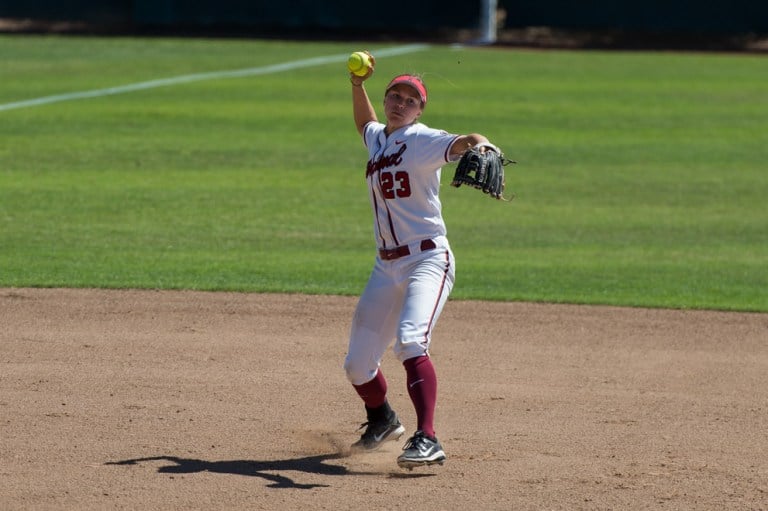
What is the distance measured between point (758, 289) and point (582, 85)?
1147 centimetres

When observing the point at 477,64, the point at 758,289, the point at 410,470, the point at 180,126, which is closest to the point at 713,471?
the point at 410,470

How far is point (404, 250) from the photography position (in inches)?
226

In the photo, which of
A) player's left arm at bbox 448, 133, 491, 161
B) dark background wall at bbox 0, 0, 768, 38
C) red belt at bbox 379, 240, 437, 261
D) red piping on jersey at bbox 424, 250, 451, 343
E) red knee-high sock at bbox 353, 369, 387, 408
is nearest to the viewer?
player's left arm at bbox 448, 133, 491, 161

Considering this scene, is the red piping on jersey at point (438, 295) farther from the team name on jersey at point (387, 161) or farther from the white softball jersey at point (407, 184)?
the team name on jersey at point (387, 161)

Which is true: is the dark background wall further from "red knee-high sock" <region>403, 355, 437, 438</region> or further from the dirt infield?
"red knee-high sock" <region>403, 355, 437, 438</region>

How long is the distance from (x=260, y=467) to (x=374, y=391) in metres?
0.69

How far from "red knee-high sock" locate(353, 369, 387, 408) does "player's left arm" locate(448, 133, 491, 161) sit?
1.17 m

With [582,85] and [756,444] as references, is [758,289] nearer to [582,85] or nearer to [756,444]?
[756,444]

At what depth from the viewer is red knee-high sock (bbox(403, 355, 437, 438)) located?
5504 millimetres

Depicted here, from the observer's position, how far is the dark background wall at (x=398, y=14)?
27.9 meters

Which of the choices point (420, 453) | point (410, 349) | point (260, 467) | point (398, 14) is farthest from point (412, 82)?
point (398, 14)

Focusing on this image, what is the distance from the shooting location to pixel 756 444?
6109 millimetres

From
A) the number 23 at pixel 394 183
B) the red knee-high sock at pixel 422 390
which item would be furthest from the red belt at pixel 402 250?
the red knee-high sock at pixel 422 390

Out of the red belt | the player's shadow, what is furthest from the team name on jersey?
the player's shadow
